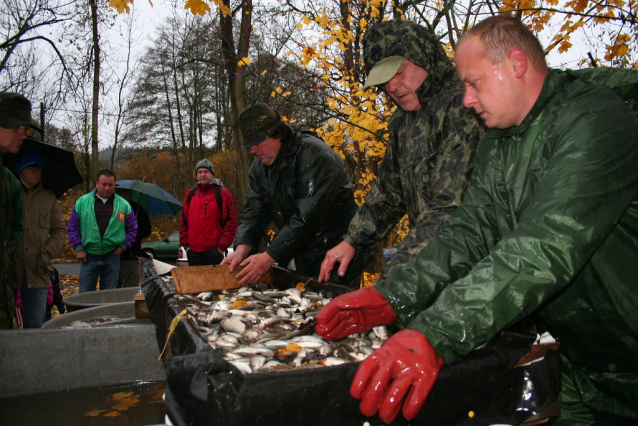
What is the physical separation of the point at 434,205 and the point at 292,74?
11.1m

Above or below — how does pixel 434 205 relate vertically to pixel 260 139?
below

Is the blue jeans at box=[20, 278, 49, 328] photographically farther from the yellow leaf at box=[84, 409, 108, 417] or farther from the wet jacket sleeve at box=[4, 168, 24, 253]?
the yellow leaf at box=[84, 409, 108, 417]

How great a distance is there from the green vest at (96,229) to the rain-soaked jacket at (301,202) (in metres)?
3.10

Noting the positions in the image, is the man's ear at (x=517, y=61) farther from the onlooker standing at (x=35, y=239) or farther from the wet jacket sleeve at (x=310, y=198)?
the onlooker standing at (x=35, y=239)

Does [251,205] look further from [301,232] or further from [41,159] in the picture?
[41,159]

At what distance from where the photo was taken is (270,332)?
8.03ft

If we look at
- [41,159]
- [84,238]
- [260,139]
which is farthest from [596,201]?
[84,238]

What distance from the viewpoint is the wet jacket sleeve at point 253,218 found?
459cm

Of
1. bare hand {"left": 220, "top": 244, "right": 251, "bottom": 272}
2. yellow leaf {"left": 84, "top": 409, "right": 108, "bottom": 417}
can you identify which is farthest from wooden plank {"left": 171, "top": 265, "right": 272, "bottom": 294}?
yellow leaf {"left": 84, "top": 409, "right": 108, "bottom": 417}

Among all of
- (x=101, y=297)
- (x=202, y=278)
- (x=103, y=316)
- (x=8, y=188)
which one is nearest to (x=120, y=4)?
(x=8, y=188)

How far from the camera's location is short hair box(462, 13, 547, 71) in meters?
1.54

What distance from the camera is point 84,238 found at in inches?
262

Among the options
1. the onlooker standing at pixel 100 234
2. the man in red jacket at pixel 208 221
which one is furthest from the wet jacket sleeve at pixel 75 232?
the man in red jacket at pixel 208 221

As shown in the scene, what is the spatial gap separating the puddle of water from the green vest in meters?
4.10
